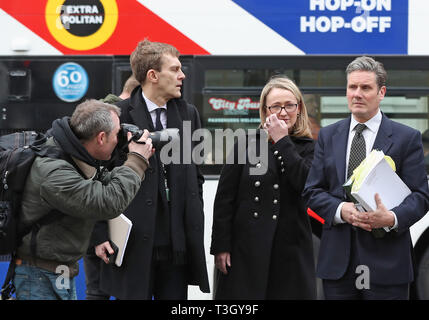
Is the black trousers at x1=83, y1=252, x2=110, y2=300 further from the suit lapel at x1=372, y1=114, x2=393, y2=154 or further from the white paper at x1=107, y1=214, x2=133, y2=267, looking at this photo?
the suit lapel at x1=372, y1=114, x2=393, y2=154

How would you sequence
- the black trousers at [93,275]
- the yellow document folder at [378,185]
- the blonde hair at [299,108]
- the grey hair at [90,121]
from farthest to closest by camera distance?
the black trousers at [93,275], the blonde hair at [299,108], the yellow document folder at [378,185], the grey hair at [90,121]

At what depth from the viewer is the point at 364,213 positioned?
3121 mm

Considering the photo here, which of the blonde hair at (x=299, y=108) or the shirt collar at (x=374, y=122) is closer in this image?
the shirt collar at (x=374, y=122)

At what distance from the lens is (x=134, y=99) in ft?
11.9

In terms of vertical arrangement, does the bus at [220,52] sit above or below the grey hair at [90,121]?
above

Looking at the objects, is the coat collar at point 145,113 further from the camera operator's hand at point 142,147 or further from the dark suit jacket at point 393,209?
the dark suit jacket at point 393,209

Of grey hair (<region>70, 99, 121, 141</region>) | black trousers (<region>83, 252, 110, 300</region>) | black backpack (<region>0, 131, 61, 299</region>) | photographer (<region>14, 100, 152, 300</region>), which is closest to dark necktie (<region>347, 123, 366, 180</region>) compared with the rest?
photographer (<region>14, 100, 152, 300</region>)

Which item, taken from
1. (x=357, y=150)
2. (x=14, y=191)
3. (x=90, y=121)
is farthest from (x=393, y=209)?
(x=14, y=191)

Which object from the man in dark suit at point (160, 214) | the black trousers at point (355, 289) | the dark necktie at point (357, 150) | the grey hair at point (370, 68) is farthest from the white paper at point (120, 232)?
the grey hair at point (370, 68)

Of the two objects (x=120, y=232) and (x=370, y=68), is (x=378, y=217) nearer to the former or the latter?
(x=370, y=68)

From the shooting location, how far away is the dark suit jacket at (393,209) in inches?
126

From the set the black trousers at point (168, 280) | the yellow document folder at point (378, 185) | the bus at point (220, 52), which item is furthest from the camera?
the bus at point (220, 52)

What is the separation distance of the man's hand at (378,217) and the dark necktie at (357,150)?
29 centimetres

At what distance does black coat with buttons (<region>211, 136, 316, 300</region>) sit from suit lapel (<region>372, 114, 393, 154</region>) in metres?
0.42
